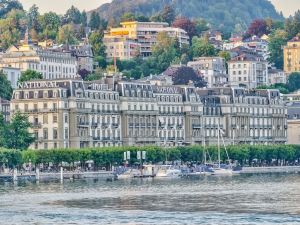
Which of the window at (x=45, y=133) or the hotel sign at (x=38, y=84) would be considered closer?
the window at (x=45, y=133)

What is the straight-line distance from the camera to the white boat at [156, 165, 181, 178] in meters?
170

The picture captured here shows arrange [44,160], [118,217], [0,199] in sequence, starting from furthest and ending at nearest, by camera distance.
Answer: [44,160], [0,199], [118,217]

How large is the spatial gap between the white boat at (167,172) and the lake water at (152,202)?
1691 cm

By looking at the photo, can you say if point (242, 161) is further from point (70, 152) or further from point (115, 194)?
point (115, 194)

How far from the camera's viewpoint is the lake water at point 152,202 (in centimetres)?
9938

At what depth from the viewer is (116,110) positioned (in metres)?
192

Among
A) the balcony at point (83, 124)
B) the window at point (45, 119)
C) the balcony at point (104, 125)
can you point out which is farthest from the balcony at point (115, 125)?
the window at point (45, 119)

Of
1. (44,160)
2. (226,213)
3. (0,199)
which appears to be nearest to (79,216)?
(226,213)

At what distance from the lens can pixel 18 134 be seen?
17512cm

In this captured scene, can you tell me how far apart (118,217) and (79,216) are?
2942mm

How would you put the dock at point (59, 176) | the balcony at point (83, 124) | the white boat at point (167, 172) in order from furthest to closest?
the balcony at point (83, 124)
the white boat at point (167, 172)
the dock at point (59, 176)

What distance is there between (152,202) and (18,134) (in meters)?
62.1

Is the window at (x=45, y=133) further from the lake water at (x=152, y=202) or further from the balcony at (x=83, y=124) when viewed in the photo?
the lake water at (x=152, y=202)

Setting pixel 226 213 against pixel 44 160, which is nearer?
pixel 226 213
